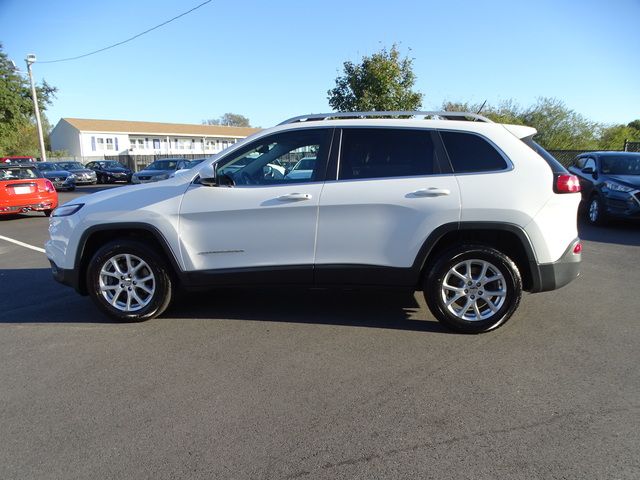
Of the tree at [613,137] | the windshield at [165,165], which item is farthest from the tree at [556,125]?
the windshield at [165,165]

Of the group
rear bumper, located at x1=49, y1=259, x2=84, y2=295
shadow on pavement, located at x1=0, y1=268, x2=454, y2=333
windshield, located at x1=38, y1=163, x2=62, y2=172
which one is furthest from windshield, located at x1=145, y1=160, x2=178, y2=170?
rear bumper, located at x1=49, y1=259, x2=84, y2=295

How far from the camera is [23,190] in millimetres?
12617

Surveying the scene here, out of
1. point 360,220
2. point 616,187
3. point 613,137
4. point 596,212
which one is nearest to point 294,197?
point 360,220

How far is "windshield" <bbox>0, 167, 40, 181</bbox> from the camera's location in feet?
40.7

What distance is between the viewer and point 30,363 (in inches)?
153

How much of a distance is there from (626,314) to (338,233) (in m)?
3.03

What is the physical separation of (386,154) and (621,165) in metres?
8.90

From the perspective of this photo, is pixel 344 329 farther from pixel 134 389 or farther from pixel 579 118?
pixel 579 118

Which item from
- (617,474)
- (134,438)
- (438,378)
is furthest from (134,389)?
(617,474)

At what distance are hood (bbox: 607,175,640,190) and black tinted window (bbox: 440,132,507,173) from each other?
7178 mm

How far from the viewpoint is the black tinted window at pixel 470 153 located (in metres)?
4.20

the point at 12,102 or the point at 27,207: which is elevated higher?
the point at 12,102

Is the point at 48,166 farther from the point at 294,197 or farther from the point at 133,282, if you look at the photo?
the point at 294,197

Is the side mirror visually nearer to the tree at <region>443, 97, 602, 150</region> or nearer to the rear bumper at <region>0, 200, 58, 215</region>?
the rear bumper at <region>0, 200, 58, 215</region>
